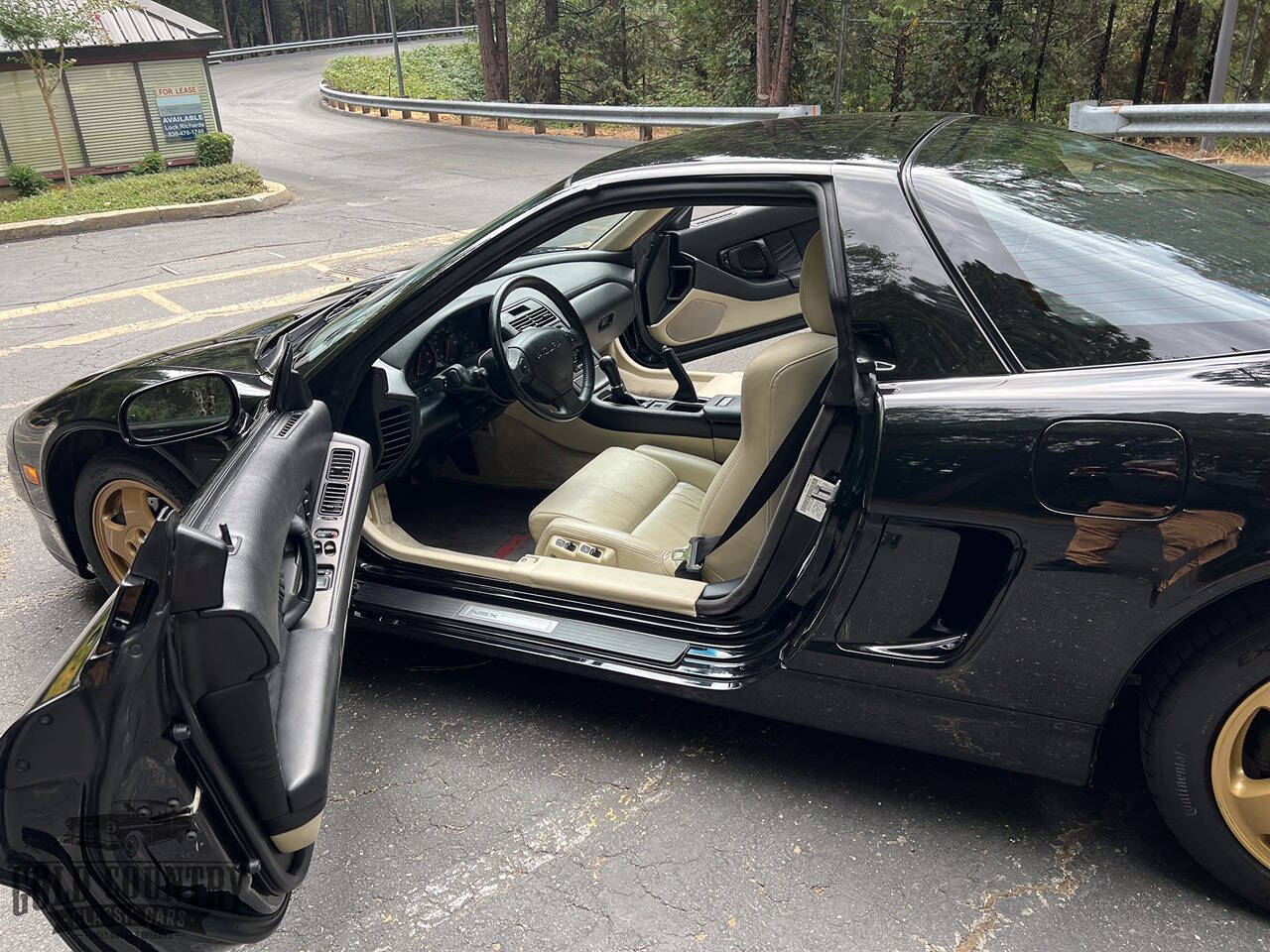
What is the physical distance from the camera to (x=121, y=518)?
327cm

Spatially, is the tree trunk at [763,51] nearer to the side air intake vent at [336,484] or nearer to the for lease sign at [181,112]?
the for lease sign at [181,112]

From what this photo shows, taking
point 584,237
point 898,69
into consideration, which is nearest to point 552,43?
point 898,69

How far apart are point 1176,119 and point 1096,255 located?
315 inches

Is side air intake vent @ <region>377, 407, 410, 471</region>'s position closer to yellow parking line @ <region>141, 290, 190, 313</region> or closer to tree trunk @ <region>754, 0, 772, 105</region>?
yellow parking line @ <region>141, 290, 190, 313</region>

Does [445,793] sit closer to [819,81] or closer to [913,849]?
[913,849]

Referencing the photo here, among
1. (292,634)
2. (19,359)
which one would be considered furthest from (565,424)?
(19,359)

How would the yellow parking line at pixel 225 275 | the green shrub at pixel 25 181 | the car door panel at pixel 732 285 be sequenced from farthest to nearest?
1. the green shrub at pixel 25 181
2. the yellow parking line at pixel 225 275
3. the car door panel at pixel 732 285

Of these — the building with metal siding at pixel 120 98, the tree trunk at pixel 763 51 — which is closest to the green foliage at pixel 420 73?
the building with metal siding at pixel 120 98

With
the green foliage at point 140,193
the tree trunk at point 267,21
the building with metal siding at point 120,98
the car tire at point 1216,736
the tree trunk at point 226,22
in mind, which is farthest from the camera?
the tree trunk at point 267,21

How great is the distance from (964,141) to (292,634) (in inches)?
79.7

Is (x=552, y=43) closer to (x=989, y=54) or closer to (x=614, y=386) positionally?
(x=989, y=54)

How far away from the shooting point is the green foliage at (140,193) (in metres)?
11.8

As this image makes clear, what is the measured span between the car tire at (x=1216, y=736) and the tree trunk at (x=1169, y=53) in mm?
22403

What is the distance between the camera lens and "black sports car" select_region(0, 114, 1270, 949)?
5.78 ft
